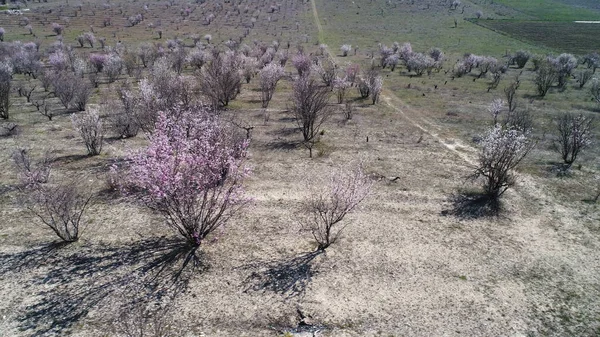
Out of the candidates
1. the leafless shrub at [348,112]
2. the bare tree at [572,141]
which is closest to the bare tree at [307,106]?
the leafless shrub at [348,112]

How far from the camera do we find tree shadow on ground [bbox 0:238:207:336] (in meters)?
10.2

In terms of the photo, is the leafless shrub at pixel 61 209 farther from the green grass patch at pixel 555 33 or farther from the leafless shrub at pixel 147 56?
the green grass patch at pixel 555 33

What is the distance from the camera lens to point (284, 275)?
467 inches

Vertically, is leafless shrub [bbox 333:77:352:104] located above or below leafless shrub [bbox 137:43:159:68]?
below

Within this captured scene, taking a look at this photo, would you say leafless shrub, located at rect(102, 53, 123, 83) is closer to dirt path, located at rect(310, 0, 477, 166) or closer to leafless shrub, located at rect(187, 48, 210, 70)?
leafless shrub, located at rect(187, 48, 210, 70)

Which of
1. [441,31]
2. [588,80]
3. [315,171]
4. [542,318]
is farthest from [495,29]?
[542,318]

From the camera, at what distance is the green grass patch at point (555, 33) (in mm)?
62241

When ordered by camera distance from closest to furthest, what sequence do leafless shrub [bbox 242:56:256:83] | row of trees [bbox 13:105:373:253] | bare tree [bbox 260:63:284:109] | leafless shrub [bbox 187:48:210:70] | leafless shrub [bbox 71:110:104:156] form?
1. row of trees [bbox 13:105:373:253]
2. leafless shrub [bbox 71:110:104:156]
3. bare tree [bbox 260:63:284:109]
4. leafless shrub [bbox 242:56:256:83]
5. leafless shrub [bbox 187:48:210:70]

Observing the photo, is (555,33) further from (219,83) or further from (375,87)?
(219,83)

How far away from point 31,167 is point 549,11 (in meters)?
122

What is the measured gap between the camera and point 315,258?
499 inches

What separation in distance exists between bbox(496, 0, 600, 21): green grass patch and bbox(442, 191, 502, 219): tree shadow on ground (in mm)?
97251

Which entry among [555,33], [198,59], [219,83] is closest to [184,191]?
[219,83]

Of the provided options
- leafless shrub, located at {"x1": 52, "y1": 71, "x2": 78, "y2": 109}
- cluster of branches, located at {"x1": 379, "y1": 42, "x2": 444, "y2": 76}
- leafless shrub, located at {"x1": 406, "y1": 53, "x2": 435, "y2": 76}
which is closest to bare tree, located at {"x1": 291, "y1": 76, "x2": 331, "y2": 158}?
leafless shrub, located at {"x1": 52, "y1": 71, "x2": 78, "y2": 109}
